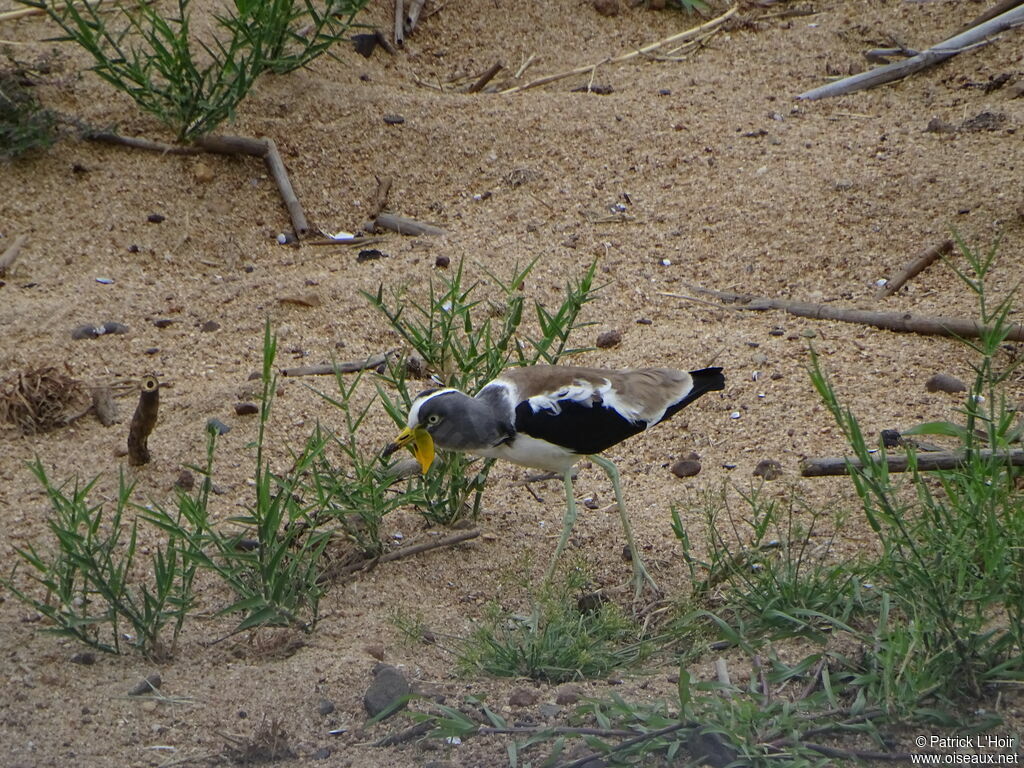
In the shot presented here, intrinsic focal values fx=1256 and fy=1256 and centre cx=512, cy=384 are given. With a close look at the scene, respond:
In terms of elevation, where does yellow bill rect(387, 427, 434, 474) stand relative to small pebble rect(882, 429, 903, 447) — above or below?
above

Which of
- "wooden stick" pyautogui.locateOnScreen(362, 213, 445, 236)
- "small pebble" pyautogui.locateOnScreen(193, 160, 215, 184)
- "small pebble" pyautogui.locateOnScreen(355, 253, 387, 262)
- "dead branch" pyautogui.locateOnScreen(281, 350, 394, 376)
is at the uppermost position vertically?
"small pebble" pyautogui.locateOnScreen(193, 160, 215, 184)

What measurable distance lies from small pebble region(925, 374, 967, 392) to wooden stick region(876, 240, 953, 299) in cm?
77

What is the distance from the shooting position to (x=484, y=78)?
734cm

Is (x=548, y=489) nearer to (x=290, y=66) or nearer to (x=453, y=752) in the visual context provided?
(x=453, y=752)

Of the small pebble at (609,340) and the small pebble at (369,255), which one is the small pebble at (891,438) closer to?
the small pebble at (609,340)

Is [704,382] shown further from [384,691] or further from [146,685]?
[146,685]

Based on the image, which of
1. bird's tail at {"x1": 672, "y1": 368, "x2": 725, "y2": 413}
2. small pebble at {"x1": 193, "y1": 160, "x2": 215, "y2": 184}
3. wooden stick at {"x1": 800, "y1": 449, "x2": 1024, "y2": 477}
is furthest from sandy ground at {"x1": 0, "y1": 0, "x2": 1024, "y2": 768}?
Result: bird's tail at {"x1": 672, "y1": 368, "x2": 725, "y2": 413}

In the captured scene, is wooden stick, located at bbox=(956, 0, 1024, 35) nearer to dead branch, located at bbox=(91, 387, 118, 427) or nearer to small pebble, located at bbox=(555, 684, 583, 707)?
dead branch, located at bbox=(91, 387, 118, 427)

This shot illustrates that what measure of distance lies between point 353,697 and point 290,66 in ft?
13.3

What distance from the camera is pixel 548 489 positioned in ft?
15.2

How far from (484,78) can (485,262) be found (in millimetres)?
1990

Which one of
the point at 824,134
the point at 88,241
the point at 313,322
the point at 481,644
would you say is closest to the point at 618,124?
the point at 824,134

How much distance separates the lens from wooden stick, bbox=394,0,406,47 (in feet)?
25.1

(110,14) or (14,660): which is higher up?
(110,14)
